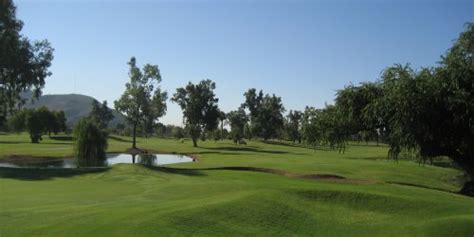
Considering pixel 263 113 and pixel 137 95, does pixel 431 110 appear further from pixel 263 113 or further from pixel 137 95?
pixel 263 113

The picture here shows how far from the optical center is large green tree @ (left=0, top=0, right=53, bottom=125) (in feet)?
147

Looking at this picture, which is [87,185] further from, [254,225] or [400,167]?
[400,167]

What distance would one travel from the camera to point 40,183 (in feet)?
86.7

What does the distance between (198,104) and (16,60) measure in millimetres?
52969

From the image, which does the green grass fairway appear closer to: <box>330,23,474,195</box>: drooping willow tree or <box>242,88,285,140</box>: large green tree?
<box>330,23,474,195</box>: drooping willow tree

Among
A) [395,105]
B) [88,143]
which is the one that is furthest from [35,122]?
Answer: [395,105]

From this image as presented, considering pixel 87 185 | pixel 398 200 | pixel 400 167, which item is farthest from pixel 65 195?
pixel 400 167

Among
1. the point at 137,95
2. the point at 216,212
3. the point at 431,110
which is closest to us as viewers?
the point at 216,212

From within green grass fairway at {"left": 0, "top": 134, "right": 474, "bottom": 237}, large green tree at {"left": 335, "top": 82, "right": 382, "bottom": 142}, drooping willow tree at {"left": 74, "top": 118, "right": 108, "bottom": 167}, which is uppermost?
large green tree at {"left": 335, "top": 82, "right": 382, "bottom": 142}

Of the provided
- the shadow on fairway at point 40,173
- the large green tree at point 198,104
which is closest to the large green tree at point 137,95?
the large green tree at point 198,104

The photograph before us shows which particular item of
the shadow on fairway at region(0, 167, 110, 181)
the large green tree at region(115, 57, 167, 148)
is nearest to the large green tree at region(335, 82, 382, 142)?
the shadow on fairway at region(0, 167, 110, 181)

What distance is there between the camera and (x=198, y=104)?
9894cm

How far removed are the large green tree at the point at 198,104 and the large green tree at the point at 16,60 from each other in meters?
46.3

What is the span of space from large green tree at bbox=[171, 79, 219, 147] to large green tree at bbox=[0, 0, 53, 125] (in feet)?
152
